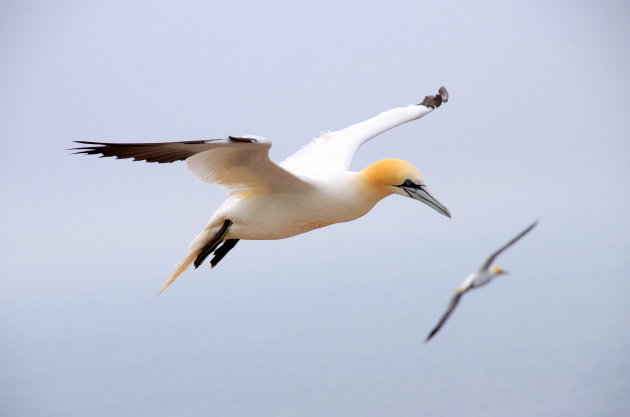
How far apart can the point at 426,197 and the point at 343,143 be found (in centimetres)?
189

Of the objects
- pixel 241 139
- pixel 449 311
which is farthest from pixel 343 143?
pixel 449 311

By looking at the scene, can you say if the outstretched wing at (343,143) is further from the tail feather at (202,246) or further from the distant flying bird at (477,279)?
the distant flying bird at (477,279)

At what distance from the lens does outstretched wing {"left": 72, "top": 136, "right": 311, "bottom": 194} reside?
18.9 ft

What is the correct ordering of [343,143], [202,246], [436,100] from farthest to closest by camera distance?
1. [436,100]
2. [343,143]
3. [202,246]

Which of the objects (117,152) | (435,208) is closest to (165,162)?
(117,152)

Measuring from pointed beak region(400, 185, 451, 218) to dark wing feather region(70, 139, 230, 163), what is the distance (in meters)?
1.44

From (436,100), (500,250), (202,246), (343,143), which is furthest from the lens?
(436,100)

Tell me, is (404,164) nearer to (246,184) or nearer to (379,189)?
(379,189)

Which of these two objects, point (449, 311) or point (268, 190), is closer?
point (449, 311)

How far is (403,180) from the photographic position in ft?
20.8

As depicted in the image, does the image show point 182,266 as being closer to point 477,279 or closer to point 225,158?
point 225,158

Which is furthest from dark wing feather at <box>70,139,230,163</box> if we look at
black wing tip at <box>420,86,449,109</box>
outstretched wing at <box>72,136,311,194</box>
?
black wing tip at <box>420,86,449,109</box>

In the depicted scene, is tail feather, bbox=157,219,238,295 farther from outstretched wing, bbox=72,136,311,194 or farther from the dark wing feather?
the dark wing feather

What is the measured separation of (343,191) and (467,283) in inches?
51.4
